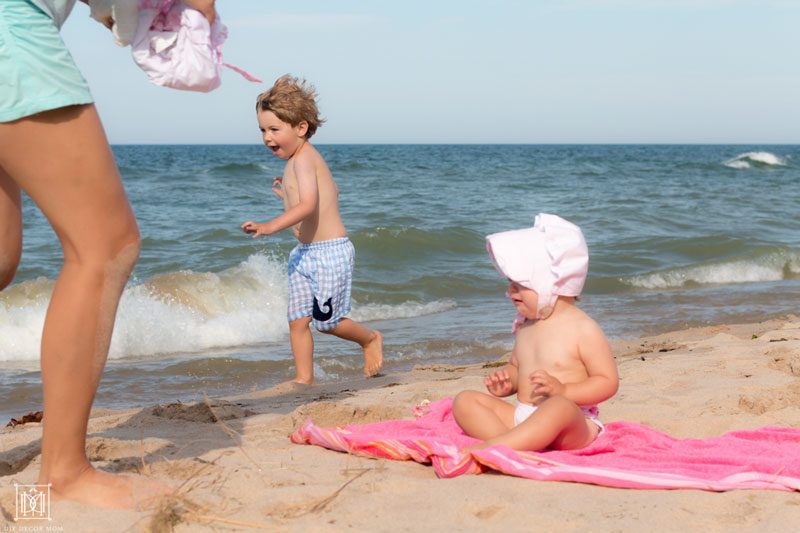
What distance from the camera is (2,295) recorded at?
29.5 ft

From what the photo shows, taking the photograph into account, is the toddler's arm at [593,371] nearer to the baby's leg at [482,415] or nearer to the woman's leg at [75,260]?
the baby's leg at [482,415]

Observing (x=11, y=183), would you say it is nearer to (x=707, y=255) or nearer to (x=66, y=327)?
(x=66, y=327)

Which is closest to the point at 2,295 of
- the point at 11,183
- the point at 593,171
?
the point at 11,183

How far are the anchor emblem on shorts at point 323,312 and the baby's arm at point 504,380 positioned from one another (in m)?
2.02

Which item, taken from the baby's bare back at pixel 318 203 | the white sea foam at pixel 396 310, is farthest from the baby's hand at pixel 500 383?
the white sea foam at pixel 396 310

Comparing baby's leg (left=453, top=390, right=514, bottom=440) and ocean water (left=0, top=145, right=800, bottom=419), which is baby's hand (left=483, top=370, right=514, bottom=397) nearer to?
baby's leg (left=453, top=390, right=514, bottom=440)

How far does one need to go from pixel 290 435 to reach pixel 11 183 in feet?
5.11

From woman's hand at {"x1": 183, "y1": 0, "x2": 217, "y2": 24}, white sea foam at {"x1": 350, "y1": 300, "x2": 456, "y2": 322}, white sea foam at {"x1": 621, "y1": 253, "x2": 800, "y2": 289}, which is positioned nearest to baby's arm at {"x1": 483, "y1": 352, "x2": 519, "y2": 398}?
woman's hand at {"x1": 183, "y1": 0, "x2": 217, "y2": 24}

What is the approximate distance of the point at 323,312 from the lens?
5.39 metres

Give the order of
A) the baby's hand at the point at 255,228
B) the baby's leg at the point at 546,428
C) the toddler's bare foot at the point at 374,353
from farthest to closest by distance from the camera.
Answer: the toddler's bare foot at the point at 374,353
the baby's hand at the point at 255,228
the baby's leg at the point at 546,428

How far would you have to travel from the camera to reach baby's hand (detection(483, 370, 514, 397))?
350cm

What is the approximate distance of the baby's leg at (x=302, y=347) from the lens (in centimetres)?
538

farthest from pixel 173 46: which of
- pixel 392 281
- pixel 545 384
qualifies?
pixel 392 281

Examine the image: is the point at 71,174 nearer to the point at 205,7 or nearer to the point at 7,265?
the point at 7,265
